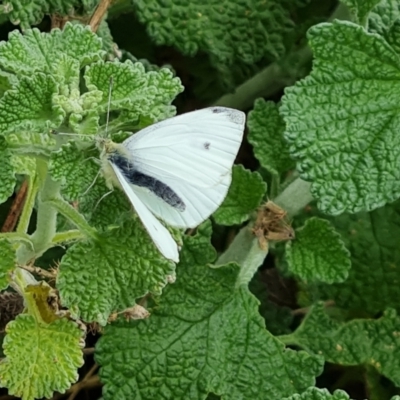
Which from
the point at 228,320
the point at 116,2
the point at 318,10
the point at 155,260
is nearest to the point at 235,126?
the point at 155,260

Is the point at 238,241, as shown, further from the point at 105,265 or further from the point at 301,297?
the point at 105,265

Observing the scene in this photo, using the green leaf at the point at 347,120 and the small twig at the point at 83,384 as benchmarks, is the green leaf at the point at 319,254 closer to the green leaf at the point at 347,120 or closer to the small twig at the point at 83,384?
the green leaf at the point at 347,120

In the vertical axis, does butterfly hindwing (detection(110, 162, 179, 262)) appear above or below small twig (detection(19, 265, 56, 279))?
above

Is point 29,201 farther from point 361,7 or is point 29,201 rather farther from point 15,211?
point 361,7

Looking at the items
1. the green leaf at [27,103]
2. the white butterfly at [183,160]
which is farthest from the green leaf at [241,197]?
the green leaf at [27,103]

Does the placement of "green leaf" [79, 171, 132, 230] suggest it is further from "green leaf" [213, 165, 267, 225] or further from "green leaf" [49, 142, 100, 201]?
"green leaf" [213, 165, 267, 225]

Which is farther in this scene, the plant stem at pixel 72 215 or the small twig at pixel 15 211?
the small twig at pixel 15 211

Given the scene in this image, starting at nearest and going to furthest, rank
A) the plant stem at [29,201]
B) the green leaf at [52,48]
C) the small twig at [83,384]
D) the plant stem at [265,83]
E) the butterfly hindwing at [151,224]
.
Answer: the butterfly hindwing at [151,224] → the green leaf at [52,48] → the plant stem at [29,201] → the small twig at [83,384] → the plant stem at [265,83]

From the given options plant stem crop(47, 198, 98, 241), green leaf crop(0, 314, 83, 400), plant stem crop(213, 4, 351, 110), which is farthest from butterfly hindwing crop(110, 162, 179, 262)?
plant stem crop(213, 4, 351, 110)

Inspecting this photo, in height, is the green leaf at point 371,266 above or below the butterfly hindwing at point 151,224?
below
